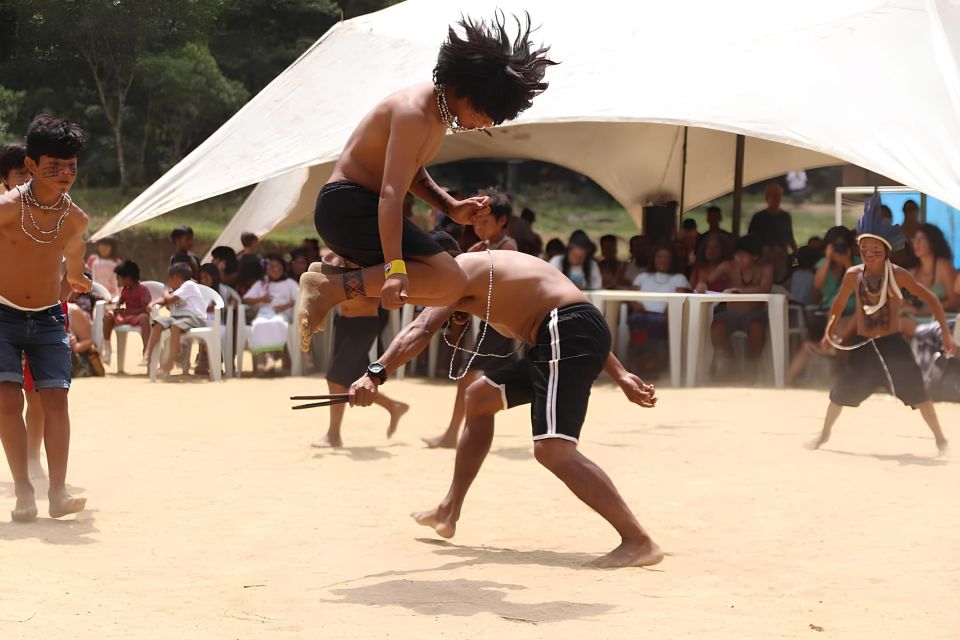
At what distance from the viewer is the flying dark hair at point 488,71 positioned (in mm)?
4531

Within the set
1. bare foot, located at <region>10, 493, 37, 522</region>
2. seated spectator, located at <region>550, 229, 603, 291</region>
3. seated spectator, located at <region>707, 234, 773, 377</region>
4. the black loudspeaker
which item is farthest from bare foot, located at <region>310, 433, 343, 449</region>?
the black loudspeaker

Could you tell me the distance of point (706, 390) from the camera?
1103 cm

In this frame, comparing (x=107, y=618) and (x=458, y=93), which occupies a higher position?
(x=458, y=93)

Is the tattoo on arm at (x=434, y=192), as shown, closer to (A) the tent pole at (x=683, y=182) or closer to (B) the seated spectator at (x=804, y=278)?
(B) the seated spectator at (x=804, y=278)

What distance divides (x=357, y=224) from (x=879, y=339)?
14.4 ft

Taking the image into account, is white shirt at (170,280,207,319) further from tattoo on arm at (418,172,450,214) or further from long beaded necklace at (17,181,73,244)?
tattoo on arm at (418,172,450,214)

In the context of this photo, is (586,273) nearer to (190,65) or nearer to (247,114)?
(247,114)

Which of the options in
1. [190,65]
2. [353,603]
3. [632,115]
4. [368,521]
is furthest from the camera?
[190,65]

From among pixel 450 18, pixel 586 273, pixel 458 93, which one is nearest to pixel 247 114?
pixel 450 18

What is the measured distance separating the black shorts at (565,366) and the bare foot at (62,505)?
205 centimetres

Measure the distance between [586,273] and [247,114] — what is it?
3358 millimetres

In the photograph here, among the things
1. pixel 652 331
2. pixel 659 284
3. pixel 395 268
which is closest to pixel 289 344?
pixel 652 331

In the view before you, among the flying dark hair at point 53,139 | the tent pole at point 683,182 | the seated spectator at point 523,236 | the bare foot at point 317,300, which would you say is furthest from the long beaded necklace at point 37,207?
the tent pole at point 683,182

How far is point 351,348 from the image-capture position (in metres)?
8.19
